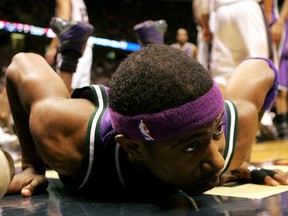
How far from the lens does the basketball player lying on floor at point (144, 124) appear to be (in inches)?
38.6

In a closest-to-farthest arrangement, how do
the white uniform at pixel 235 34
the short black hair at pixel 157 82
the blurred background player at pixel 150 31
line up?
1. the short black hair at pixel 157 82
2. the blurred background player at pixel 150 31
3. the white uniform at pixel 235 34

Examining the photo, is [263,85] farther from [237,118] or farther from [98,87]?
[98,87]

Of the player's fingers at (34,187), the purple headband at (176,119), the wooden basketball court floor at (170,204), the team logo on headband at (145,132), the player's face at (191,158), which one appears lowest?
the player's fingers at (34,187)

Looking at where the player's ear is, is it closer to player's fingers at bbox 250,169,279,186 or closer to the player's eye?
the player's eye

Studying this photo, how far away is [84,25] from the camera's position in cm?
178

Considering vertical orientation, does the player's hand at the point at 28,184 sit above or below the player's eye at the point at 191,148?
below

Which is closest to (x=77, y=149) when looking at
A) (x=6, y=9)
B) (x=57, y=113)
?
(x=57, y=113)

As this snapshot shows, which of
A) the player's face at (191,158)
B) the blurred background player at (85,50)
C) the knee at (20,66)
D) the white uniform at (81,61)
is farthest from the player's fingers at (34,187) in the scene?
the white uniform at (81,61)

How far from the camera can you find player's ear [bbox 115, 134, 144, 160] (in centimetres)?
105

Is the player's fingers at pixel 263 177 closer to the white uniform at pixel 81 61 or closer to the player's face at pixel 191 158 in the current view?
the player's face at pixel 191 158

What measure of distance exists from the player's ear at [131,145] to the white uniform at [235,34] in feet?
5.49

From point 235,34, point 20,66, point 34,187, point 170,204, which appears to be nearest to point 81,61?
point 235,34

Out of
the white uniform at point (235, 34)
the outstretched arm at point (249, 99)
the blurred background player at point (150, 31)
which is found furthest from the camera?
the white uniform at point (235, 34)

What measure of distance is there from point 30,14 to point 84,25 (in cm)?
707
